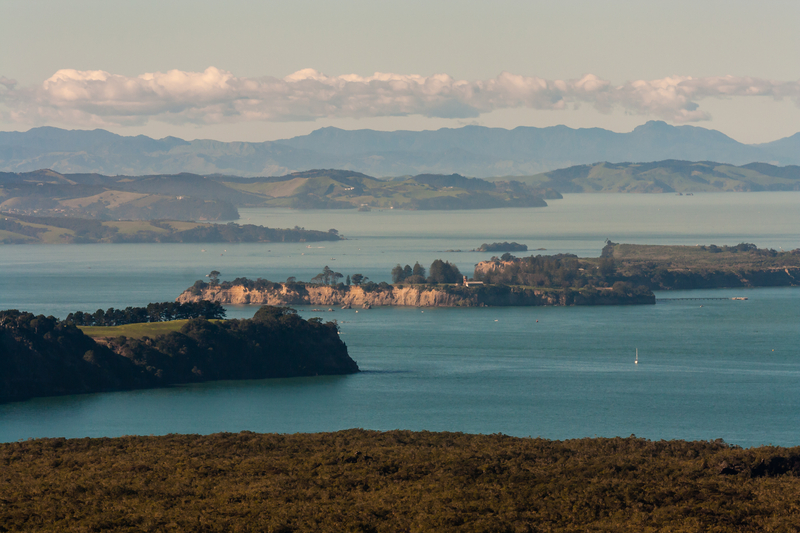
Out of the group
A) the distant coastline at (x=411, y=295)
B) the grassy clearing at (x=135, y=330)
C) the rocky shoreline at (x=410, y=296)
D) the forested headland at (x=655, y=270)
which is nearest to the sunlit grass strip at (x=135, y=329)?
the grassy clearing at (x=135, y=330)

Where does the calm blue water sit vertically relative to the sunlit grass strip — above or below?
below

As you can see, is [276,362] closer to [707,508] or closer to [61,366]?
[61,366]

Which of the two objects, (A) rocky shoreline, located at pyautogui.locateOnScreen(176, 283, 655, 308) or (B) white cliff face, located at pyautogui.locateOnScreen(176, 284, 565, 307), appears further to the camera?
(A) rocky shoreline, located at pyautogui.locateOnScreen(176, 283, 655, 308)

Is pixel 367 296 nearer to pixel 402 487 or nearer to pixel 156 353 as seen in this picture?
pixel 156 353

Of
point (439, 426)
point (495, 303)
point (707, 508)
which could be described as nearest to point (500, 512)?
point (707, 508)

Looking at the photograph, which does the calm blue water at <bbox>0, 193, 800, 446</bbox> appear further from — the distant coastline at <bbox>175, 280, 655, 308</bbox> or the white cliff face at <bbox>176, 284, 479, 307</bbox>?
the distant coastline at <bbox>175, 280, 655, 308</bbox>

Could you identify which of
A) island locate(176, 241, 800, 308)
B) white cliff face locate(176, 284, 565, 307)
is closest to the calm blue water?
white cliff face locate(176, 284, 565, 307)

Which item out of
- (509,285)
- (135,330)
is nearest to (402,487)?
(135,330)
